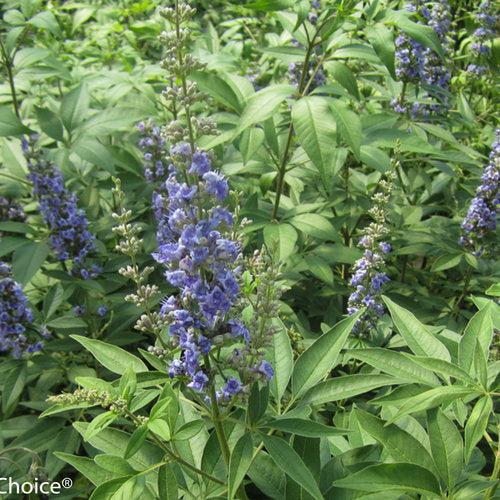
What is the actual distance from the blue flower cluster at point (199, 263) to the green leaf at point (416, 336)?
71 centimetres

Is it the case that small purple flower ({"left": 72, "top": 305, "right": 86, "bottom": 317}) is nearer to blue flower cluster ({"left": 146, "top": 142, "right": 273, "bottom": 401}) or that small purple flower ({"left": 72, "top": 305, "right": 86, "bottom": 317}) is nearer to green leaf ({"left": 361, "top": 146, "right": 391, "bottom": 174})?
green leaf ({"left": 361, "top": 146, "right": 391, "bottom": 174})

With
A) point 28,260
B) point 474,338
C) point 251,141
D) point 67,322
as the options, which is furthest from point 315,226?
point 28,260

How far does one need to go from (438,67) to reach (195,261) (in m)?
3.82

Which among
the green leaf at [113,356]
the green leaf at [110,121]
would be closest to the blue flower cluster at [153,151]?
the green leaf at [110,121]

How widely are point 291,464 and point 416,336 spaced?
0.75 metres

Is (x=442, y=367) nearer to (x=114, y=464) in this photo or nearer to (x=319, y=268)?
(x=114, y=464)

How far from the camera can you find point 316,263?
372 centimetres

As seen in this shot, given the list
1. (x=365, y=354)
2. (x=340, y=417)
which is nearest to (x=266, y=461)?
(x=365, y=354)

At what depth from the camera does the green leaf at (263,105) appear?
2985mm

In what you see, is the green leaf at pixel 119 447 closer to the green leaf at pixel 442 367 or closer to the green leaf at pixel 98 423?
the green leaf at pixel 98 423

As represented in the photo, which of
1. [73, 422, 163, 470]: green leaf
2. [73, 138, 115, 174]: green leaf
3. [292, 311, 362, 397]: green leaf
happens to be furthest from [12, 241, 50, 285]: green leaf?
[292, 311, 362, 397]: green leaf

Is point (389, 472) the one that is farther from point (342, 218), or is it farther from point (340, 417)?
point (342, 218)

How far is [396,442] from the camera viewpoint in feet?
6.94

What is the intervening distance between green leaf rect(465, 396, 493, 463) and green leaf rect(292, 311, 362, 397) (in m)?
0.51
